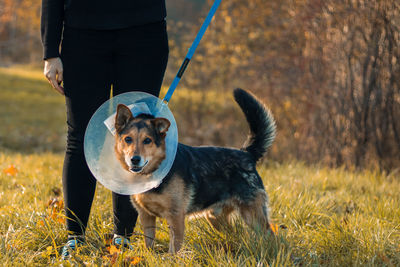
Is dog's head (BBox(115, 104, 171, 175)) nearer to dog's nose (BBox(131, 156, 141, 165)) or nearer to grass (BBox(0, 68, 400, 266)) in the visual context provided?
dog's nose (BBox(131, 156, 141, 165))

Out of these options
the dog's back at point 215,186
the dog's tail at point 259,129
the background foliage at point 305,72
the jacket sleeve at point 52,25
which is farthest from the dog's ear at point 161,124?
the background foliage at point 305,72

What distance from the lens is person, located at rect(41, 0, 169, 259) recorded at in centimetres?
270

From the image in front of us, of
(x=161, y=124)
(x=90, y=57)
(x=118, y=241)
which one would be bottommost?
(x=118, y=241)

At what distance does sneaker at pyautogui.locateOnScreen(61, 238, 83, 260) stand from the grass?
0.05 metres

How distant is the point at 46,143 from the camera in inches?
385

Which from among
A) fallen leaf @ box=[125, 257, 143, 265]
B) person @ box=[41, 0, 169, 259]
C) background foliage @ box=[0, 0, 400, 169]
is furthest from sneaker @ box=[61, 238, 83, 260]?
background foliage @ box=[0, 0, 400, 169]

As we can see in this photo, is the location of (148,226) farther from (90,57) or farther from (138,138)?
(90,57)

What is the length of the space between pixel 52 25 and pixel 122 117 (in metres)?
0.78

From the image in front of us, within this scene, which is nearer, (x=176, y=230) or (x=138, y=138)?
(x=138, y=138)

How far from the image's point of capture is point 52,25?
2.74m

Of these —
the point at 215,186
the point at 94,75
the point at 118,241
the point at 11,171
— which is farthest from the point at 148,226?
the point at 11,171

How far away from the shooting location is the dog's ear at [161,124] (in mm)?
2426

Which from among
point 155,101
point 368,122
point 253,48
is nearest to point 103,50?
point 155,101

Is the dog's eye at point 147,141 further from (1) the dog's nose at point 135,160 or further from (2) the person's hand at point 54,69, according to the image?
(2) the person's hand at point 54,69
